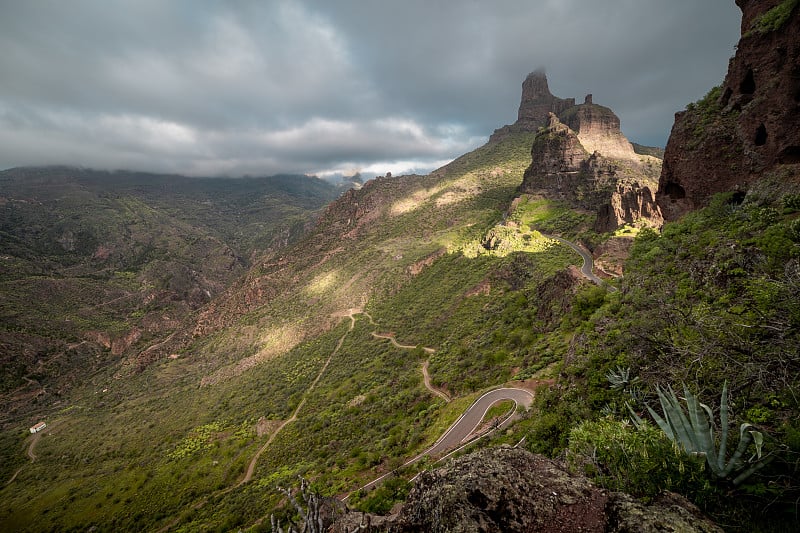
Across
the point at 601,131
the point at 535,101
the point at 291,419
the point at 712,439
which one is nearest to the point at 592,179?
the point at 601,131

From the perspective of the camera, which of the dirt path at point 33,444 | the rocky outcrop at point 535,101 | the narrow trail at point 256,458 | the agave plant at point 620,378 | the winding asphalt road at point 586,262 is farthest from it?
the rocky outcrop at point 535,101

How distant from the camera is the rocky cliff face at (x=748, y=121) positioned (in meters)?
15.2

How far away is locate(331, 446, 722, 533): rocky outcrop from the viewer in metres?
3.49

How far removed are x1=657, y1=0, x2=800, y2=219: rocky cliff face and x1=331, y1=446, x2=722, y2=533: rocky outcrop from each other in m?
18.9

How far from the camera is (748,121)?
55.2 ft

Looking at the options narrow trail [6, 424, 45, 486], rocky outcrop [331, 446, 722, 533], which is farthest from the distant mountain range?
narrow trail [6, 424, 45, 486]

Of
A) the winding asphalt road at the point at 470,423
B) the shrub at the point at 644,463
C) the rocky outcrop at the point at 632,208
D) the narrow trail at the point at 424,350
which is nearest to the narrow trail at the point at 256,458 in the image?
the narrow trail at the point at 424,350

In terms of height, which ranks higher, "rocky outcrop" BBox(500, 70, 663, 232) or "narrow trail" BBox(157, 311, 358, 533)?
"rocky outcrop" BBox(500, 70, 663, 232)

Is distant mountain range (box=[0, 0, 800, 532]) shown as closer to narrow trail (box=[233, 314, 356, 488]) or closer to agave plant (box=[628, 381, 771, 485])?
agave plant (box=[628, 381, 771, 485])

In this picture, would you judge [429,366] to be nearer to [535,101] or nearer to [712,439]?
[712,439]

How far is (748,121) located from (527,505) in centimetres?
2417

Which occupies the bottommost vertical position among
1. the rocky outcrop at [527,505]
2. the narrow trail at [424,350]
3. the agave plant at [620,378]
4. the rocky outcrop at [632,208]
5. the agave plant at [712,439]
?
the narrow trail at [424,350]

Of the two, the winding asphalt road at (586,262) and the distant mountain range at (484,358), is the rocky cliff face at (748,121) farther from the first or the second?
the winding asphalt road at (586,262)

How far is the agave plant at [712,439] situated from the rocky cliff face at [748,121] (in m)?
16.9
